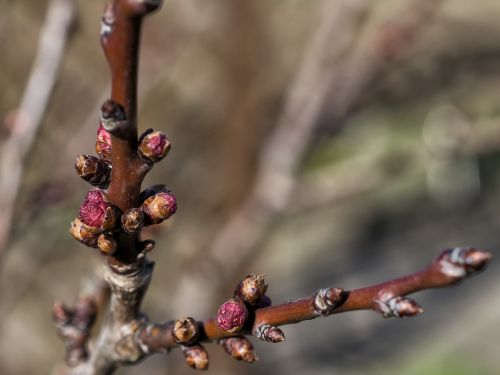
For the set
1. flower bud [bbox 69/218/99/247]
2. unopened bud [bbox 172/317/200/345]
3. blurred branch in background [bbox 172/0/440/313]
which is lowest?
unopened bud [bbox 172/317/200/345]

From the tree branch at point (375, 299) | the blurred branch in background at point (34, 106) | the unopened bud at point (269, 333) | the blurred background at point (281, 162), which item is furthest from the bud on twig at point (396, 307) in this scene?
the blurred branch in background at point (34, 106)

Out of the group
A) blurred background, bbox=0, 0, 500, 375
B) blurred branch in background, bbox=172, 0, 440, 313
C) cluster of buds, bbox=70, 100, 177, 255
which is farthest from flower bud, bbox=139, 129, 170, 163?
blurred branch in background, bbox=172, 0, 440, 313

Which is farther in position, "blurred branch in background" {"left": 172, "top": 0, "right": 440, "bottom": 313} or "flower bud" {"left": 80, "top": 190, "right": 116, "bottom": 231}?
"blurred branch in background" {"left": 172, "top": 0, "right": 440, "bottom": 313}

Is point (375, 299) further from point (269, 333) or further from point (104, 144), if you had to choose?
point (104, 144)

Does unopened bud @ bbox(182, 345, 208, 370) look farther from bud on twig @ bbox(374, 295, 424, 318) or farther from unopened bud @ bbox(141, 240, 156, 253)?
bud on twig @ bbox(374, 295, 424, 318)

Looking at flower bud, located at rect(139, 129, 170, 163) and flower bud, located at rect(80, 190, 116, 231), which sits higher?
flower bud, located at rect(139, 129, 170, 163)

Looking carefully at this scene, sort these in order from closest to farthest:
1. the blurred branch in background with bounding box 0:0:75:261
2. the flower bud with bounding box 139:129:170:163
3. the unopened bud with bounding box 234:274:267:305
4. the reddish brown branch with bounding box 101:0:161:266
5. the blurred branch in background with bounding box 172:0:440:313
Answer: the reddish brown branch with bounding box 101:0:161:266, the flower bud with bounding box 139:129:170:163, the unopened bud with bounding box 234:274:267:305, the blurred branch in background with bounding box 0:0:75:261, the blurred branch in background with bounding box 172:0:440:313

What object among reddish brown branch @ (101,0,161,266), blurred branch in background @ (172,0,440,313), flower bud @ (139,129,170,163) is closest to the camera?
reddish brown branch @ (101,0,161,266)
